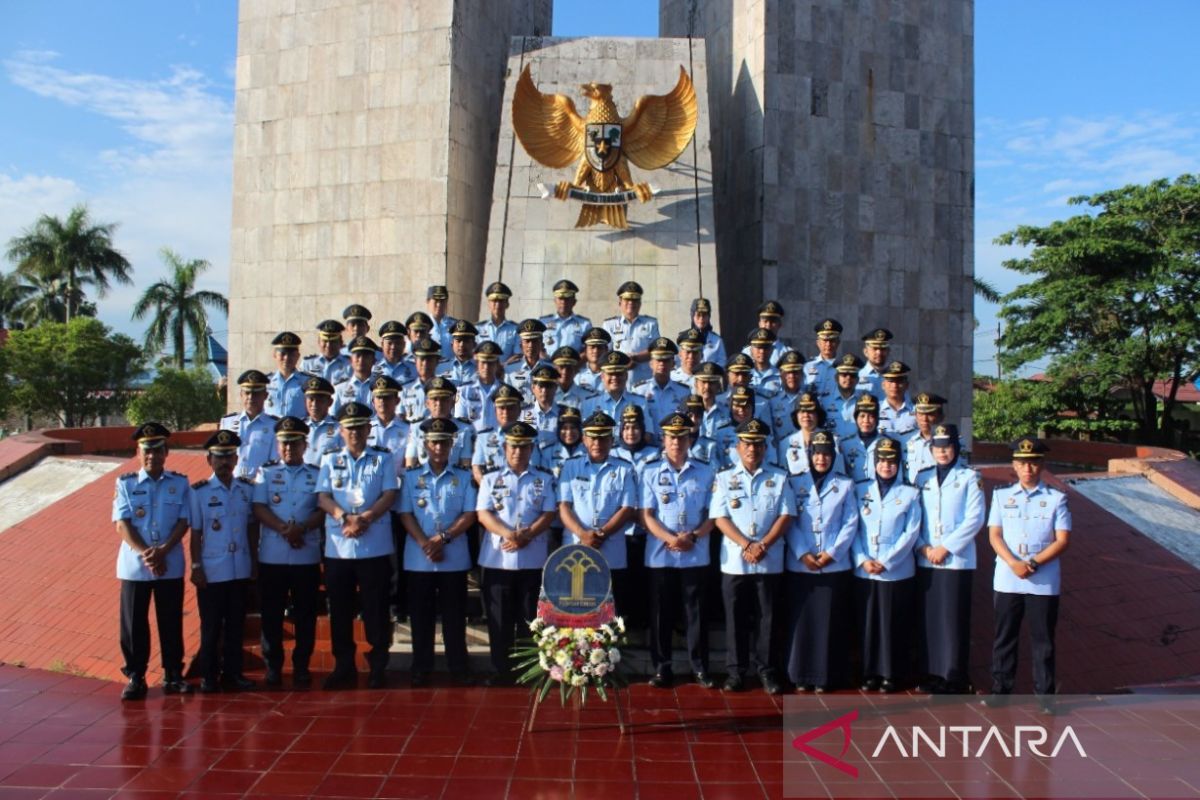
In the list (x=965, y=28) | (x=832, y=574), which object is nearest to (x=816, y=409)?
(x=832, y=574)

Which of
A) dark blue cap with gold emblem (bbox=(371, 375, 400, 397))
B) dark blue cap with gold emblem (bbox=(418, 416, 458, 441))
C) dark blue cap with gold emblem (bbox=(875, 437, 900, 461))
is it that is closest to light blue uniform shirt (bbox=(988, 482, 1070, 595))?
dark blue cap with gold emblem (bbox=(875, 437, 900, 461))

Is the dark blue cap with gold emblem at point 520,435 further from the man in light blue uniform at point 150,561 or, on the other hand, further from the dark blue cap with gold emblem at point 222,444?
the man in light blue uniform at point 150,561

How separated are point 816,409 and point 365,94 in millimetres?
8093

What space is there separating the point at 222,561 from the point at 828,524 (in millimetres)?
3656

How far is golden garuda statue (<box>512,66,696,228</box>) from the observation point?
33.2 ft

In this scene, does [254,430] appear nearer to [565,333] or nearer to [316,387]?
[316,387]

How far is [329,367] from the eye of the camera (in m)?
7.71

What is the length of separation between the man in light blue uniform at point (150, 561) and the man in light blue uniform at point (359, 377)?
164cm

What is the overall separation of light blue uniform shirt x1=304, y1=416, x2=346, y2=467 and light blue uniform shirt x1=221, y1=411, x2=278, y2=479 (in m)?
0.38

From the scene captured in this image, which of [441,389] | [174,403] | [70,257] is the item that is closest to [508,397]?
[441,389]

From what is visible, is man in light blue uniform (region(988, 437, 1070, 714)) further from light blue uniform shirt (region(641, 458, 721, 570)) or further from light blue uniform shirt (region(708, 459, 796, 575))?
light blue uniform shirt (region(641, 458, 721, 570))

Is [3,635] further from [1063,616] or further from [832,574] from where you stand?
[1063,616]

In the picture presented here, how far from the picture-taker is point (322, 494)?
5836 millimetres


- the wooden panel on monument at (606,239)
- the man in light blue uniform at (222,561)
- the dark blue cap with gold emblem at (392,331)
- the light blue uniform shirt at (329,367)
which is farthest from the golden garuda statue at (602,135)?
the man in light blue uniform at (222,561)
